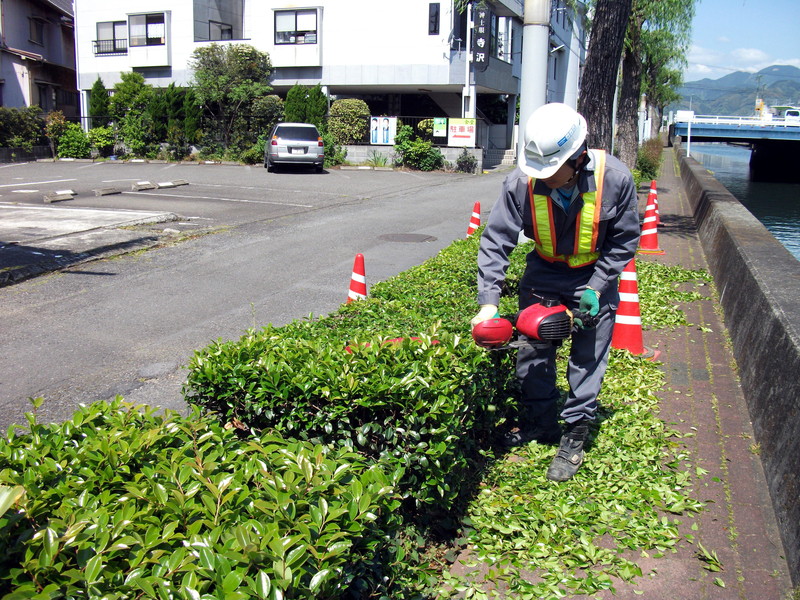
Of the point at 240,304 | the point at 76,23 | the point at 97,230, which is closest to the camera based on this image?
the point at 240,304

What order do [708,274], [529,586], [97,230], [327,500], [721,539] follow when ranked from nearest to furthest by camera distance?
[327,500]
[529,586]
[721,539]
[708,274]
[97,230]

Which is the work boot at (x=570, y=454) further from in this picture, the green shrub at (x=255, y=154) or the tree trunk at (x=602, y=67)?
the green shrub at (x=255, y=154)

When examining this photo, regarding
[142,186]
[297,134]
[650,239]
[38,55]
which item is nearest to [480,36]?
[297,134]

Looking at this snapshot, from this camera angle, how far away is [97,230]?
12469mm

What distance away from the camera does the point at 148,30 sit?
35969 millimetres

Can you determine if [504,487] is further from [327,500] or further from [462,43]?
[462,43]

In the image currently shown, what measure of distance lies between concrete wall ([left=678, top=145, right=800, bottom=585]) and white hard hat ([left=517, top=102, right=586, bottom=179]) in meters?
1.80

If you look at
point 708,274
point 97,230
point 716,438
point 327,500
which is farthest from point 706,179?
point 327,500

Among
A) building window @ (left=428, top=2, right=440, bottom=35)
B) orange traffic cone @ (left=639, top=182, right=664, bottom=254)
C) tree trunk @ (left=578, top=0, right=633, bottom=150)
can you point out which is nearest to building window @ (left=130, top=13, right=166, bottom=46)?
building window @ (left=428, top=2, right=440, bottom=35)

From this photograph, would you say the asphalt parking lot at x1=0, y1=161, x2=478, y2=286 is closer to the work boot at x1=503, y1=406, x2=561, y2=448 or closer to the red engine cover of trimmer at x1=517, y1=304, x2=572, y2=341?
the work boot at x1=503, y1=406, x2=561, y2=448

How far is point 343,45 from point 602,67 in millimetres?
23133

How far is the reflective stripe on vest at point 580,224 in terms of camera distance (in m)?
3.91

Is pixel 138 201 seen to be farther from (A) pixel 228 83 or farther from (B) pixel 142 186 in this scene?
(A) pixel 228 83

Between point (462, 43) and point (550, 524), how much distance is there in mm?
30701
